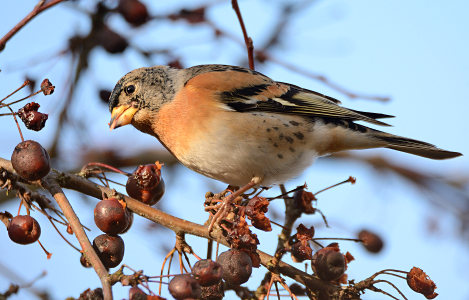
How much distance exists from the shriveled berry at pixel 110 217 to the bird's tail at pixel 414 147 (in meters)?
2.39

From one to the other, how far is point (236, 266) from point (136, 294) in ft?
1.85

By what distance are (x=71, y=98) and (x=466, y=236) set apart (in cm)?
427

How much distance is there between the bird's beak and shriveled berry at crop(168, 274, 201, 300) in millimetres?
1909

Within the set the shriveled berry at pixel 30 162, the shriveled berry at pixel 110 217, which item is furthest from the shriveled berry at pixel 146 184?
the shriveled berry at pixel 30 162

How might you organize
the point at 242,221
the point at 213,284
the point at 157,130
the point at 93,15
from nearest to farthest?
1. the point at 213,284
2. the point at 242,221
3. the point at 157,130
4. the point at 93,15

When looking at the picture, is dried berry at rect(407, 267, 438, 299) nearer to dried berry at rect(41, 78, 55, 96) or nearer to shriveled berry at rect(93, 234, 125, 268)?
shriveled berry at rect(93, 234, 125, 268)

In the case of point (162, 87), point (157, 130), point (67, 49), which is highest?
point (67, 49)

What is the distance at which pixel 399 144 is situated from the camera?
13.9 feet

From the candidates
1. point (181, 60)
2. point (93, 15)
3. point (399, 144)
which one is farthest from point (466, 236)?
point (93, 15)

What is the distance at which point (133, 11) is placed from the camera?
4.32m

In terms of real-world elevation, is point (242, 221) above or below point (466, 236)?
below

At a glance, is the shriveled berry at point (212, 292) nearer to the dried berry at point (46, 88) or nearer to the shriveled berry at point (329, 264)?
the shriveled berry at point (329, 264)

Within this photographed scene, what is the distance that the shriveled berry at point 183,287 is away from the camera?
7.32 ft

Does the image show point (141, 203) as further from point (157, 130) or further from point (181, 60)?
point (181, 60)
